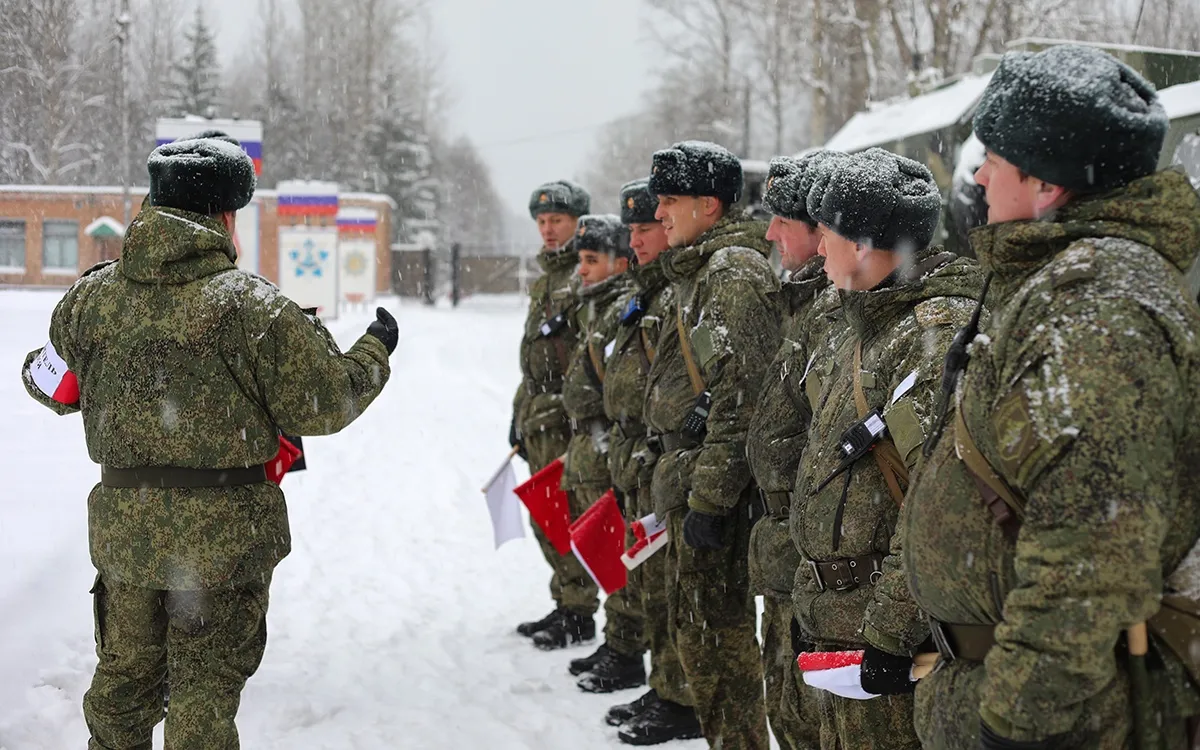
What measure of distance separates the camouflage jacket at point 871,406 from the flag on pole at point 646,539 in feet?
4.29

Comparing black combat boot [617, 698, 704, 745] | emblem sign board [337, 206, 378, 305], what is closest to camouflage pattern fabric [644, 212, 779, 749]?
black combat boot [617, 698, 704, 745]

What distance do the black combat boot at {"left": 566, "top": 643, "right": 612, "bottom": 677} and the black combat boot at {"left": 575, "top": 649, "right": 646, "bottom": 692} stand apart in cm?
4

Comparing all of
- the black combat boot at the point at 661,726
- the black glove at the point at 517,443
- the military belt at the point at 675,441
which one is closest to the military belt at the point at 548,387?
the black glove at the point at 517,443

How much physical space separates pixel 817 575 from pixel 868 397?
48 cm

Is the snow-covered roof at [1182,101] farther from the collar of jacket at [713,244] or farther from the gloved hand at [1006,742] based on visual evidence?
the gloved hand at [1006,742]

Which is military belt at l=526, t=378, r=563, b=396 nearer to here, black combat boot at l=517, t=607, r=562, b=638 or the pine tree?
black combat boot at l=517, t=607, r=562, b=638

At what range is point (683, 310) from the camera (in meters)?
4.12

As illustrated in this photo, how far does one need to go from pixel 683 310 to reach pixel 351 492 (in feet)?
19.8

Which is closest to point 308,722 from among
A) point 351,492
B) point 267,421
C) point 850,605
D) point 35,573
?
point 35,573

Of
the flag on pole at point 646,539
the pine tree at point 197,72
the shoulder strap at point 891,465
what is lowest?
the flag on pole at point 646,539

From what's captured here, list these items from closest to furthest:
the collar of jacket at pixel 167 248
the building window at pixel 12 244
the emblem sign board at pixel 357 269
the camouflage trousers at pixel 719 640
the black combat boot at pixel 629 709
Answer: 1. the collar of jacket at pixel 167 248
2. the camouflage trousers at pixel 719 640
3. the black combat boot at pixel 629 709
4. the building window at pixel 12 244
5. the emblem sign board at pixel 357 269

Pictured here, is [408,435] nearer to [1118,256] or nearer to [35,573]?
[35,573]

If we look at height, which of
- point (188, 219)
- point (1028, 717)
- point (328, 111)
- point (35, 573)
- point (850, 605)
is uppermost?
point (328, 111)

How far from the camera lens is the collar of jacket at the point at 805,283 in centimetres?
371
